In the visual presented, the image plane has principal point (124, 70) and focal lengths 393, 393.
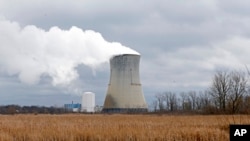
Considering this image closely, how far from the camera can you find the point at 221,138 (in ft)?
41.6

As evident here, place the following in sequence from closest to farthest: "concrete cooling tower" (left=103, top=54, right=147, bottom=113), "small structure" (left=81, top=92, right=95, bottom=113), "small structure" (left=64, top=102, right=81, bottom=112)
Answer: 1. "concrete cooling tower" (left=103, top=54, right=147, bottom=113)
2. "small structure" (left=81, top=92, right=95, bottom=113)
3. "small structure" (left=64, top=102, right=81, bottom=112)

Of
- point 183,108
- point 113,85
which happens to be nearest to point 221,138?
point 113,85

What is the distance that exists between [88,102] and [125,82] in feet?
77.6

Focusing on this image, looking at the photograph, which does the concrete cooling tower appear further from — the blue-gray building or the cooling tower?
the blue-gray building

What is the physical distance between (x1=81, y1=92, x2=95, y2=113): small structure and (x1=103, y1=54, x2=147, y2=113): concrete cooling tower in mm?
17582

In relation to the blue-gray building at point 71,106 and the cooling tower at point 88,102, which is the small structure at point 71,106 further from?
the cooling tower at point 88,102

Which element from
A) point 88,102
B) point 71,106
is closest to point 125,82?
point 88,102

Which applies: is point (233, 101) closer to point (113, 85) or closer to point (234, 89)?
point (234, 89)

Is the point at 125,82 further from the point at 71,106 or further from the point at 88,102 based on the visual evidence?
the point at 71,106

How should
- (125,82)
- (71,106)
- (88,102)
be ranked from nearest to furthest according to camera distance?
1. (125,82)
2. (88,102)
3. (71,106)

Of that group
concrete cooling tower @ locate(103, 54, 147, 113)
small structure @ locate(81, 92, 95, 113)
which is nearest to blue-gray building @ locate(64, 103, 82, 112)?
small structure @ locate(81, 92, 95, 113)

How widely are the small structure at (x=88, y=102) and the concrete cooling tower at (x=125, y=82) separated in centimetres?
1758

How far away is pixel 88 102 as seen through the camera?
61.2 meters

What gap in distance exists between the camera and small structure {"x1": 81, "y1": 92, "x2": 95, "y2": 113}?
196 ft
